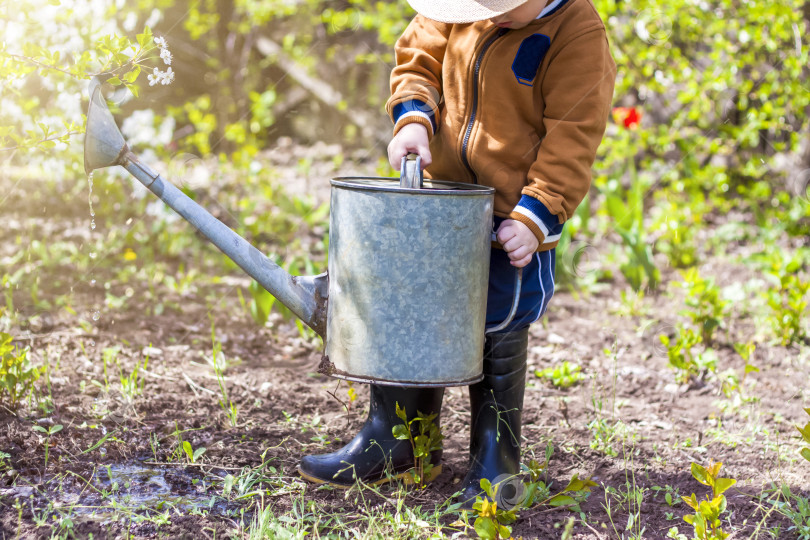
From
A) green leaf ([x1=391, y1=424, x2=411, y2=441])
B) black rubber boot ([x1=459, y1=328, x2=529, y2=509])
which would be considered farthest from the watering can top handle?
green leaf ([x1=391, y1=424, x2=411, y2=441])

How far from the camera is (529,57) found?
166 centimetres

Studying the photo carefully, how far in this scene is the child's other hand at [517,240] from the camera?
160cm

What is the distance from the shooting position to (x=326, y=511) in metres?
1.68

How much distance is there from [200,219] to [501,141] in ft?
2.21

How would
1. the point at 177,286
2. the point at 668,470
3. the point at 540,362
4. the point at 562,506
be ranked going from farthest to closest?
the point at 177,286
the point at 540,362
the point at 668,470
the point at 562,506

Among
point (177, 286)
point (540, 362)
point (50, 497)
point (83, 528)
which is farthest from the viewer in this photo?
point (177, 286)

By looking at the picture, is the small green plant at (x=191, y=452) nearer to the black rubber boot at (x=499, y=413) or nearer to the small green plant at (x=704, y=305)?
the black rubber boot at (x=499, y=413)

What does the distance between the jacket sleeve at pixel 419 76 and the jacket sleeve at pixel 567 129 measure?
→ 0.91ft

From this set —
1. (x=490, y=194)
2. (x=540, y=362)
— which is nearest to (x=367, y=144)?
(x=540, y=362)

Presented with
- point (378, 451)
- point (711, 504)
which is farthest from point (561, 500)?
point (378, 451)

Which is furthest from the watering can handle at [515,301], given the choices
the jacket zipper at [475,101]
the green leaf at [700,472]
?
the green leaf at [700,472]

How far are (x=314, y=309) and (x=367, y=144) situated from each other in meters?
3.89

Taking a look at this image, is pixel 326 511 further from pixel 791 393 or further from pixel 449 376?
pixel 791 393

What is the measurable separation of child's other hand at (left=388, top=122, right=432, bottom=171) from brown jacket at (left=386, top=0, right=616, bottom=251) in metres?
0.03
